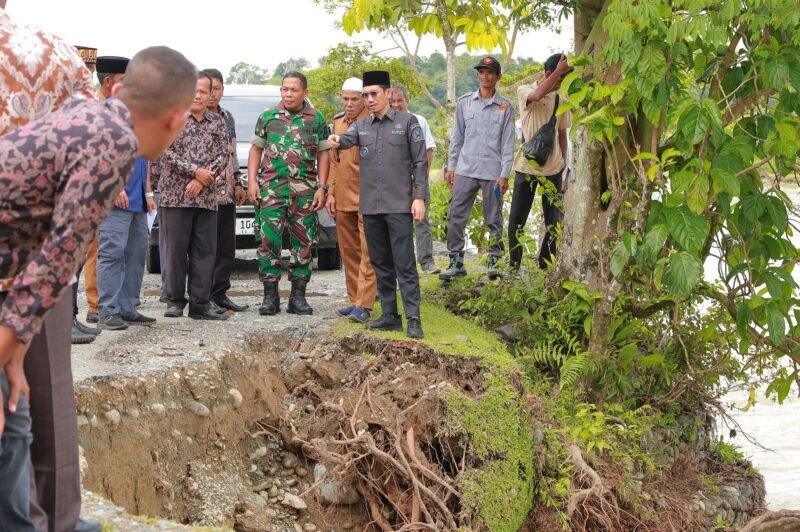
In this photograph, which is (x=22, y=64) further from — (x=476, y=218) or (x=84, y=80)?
(x=476, y=218)

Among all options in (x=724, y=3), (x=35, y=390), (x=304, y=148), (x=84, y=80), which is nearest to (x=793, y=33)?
(x=724, y=3)

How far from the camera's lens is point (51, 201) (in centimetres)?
248

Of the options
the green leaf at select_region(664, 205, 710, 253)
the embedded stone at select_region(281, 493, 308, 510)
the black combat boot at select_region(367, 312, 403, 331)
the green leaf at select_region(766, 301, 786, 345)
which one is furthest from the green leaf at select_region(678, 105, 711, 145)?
the embedded stone at select_region(281, 493, 308, 510)

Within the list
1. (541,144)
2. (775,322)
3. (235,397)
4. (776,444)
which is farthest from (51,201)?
(776,444)

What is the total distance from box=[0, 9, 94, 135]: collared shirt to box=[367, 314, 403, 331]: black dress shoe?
13.2 feet

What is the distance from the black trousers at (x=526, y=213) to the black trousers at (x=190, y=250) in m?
2.63

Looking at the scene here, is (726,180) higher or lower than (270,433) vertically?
higher

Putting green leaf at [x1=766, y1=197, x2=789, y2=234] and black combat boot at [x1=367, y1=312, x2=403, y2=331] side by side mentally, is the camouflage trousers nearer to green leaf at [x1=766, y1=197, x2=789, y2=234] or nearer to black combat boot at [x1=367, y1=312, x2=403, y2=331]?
black combat boot at [x1=367, y1=312, x2=403, y2=331]

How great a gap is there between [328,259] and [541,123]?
10.7 feet

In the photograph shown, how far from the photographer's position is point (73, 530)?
3.07 m

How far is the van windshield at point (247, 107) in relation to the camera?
1042cm

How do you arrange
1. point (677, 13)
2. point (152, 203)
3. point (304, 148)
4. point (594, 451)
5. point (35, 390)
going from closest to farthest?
1. point (35, 390)
2. point (677, 13)
3. point (594, 451)
4. point (152, 203)
5. point (304, 148)

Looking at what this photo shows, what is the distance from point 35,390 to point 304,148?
472 centimetres

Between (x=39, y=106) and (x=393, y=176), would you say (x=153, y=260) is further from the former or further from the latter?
(x=39, y=106)
